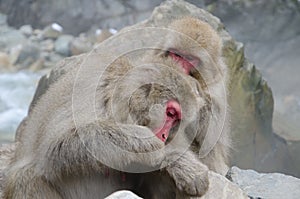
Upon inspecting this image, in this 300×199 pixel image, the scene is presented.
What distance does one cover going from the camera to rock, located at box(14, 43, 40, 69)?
11.9 m

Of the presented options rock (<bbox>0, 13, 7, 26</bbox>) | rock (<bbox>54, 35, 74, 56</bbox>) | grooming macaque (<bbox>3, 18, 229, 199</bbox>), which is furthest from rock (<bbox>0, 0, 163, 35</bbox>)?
grooming macaque (<bbox>3, 18, 229, 199</bbox>)

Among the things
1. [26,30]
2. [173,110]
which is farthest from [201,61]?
[26,30]

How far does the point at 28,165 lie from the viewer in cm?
310

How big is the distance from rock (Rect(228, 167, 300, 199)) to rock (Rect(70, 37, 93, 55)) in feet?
29.4

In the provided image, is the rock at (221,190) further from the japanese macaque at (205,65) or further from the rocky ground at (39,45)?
the rocky ground at (39,45)

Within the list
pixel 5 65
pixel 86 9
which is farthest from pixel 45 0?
pixel 5 65

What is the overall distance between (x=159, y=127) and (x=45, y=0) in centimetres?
1179

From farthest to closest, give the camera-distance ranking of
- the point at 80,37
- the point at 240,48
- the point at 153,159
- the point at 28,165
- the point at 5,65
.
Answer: the point at 80,37, the point at 5,65, the point at 240,48, the point at 28,165, the point at 153,159

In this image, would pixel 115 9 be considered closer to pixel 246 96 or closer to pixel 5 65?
pixel 5 65

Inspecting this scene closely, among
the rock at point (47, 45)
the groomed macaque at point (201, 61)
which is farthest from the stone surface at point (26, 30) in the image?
the groomed macaque at point (201, 61)

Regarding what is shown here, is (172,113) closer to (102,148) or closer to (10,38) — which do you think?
(102,148)

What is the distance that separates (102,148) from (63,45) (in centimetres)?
1002

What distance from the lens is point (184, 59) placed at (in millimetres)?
3043

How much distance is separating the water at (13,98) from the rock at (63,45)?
4.05ft
